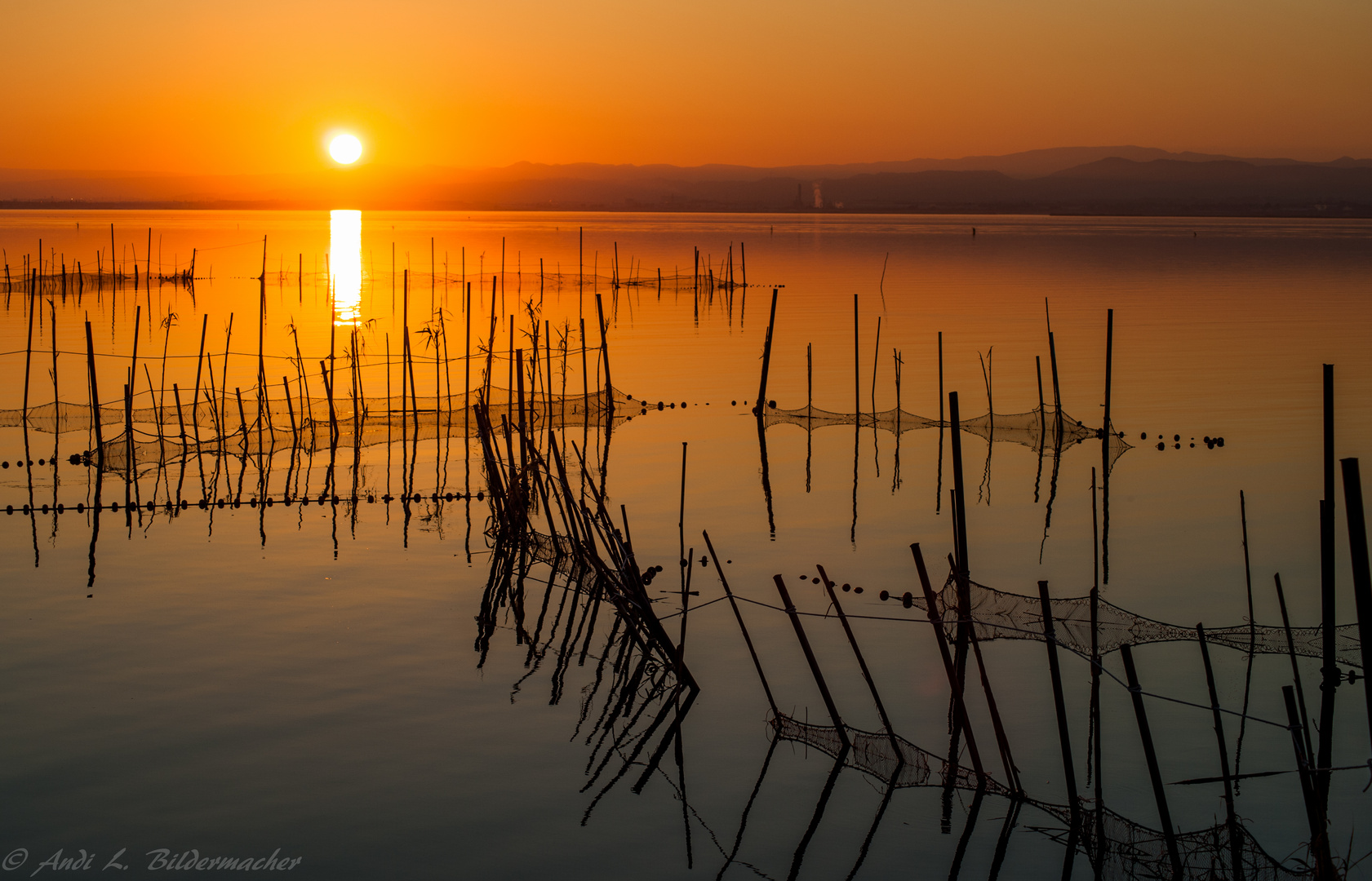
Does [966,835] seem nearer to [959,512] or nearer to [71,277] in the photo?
[959,512]

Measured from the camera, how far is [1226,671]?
773cm

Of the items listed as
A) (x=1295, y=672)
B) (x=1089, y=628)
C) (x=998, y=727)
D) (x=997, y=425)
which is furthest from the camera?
(x=997, y=425)

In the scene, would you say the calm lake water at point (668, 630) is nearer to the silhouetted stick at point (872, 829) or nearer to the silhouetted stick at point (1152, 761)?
the silhouetted stick at point (872, 829)

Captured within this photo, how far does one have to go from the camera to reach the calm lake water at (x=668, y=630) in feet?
18.8

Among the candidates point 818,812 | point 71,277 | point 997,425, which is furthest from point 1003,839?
point 71,277

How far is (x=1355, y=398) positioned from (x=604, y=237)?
69190mm

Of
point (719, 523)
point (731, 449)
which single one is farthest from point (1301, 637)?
point (731, 449)

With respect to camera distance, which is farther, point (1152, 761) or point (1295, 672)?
point (1295, 672)

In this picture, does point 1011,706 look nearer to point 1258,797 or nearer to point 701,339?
point 1258,797

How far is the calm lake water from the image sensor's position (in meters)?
5.73

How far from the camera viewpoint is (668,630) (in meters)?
8.55

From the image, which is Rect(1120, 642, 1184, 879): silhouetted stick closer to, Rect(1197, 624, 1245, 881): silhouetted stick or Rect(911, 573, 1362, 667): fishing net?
Rect(1197, 624, 1245, 881): silhouetted stick

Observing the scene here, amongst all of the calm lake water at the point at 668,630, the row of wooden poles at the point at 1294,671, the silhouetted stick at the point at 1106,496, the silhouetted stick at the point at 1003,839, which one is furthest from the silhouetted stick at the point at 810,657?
the silhouetted stick at the point at 1106,496

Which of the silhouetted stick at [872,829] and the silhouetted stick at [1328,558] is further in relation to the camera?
the silhouetted stick at [872,829]
